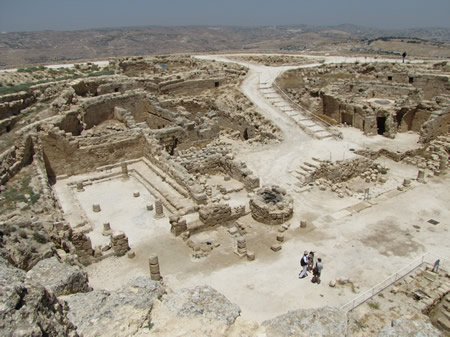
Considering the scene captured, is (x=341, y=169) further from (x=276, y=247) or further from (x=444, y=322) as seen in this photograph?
(x=444, y=322)

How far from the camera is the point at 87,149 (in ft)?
72.1

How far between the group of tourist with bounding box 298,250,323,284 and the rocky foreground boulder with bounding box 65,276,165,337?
7.14 m

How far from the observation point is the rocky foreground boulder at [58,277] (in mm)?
7504

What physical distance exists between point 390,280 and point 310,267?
2.75m

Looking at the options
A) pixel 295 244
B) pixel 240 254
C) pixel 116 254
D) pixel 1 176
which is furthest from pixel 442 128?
pixel 1 176

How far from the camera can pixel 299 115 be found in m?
31.0

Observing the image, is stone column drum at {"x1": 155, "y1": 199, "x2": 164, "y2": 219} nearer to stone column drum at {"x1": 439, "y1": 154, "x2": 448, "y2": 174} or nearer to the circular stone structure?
the circular stone structure

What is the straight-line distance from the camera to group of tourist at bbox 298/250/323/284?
41.9 feet

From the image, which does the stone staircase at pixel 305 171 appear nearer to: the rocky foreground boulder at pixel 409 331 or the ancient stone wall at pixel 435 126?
the ancient stone wall at pixel 435 126

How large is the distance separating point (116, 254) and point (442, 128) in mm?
25509

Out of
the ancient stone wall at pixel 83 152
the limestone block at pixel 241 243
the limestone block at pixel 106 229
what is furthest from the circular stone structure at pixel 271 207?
the ancient stone wall at pixel 83 152

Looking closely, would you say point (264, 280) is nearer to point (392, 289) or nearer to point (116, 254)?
point (392, 289)

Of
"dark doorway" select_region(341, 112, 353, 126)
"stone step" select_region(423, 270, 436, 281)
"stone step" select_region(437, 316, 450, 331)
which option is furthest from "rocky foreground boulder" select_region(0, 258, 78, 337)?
"dark doorway" select_region(341, 112, 353, 126)

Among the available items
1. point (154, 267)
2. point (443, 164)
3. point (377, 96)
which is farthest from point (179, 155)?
point (377, 96)
